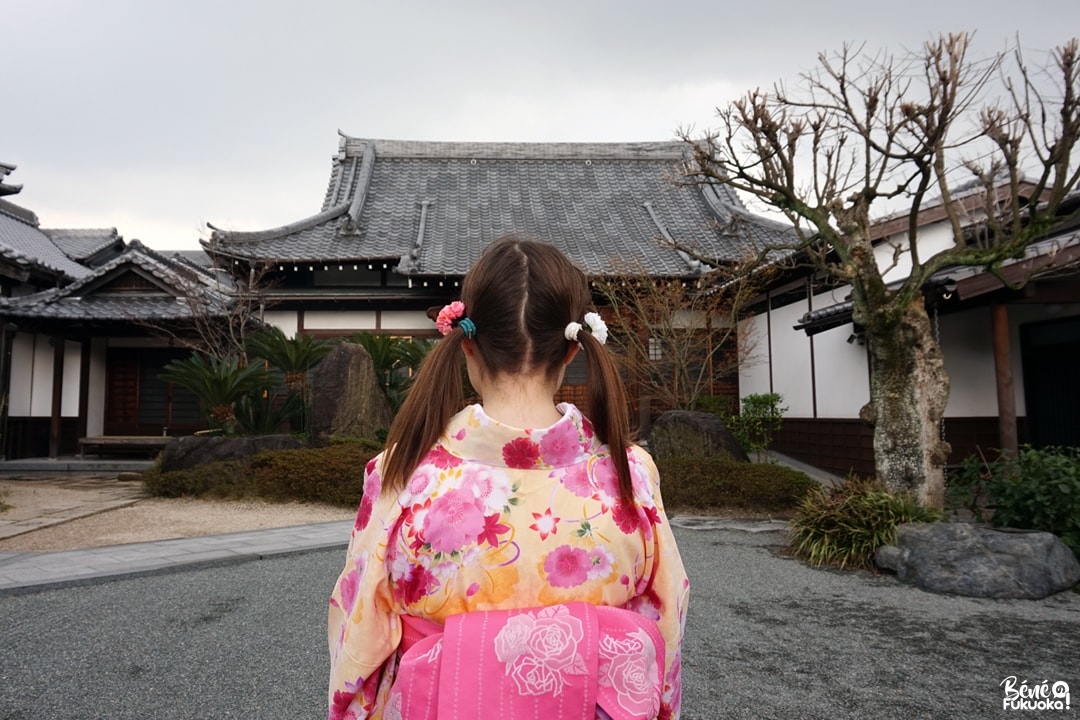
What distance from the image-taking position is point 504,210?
16094mm

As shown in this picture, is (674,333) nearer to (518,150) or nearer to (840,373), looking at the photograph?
(840,373)

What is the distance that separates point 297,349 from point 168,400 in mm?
4931

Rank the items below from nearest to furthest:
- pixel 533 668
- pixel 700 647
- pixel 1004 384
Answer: pixel 533 668
pixel 700 647
pixel 1004 384

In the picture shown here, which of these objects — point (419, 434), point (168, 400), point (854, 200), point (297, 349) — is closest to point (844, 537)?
point (854, 200)

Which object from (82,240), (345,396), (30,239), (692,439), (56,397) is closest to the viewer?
(692,439)

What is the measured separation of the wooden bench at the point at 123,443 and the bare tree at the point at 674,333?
8.70 meters

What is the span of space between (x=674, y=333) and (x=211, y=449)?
7.59m

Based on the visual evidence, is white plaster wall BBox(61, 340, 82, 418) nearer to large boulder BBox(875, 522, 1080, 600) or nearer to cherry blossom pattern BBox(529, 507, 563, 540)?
large boulder BBox(875, 522, 1080, 600)

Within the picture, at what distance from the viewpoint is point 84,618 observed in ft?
13.1

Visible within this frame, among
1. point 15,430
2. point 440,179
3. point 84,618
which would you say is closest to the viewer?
point 84,618

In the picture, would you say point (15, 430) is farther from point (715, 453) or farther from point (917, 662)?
point (917, 662)

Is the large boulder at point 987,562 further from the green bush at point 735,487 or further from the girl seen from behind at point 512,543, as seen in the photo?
the girl seen from behind at point 512,543

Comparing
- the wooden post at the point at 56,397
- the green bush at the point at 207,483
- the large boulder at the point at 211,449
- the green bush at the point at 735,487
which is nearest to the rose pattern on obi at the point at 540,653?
the green bush at the point at 735,487

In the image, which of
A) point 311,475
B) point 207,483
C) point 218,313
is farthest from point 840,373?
point 218,313
